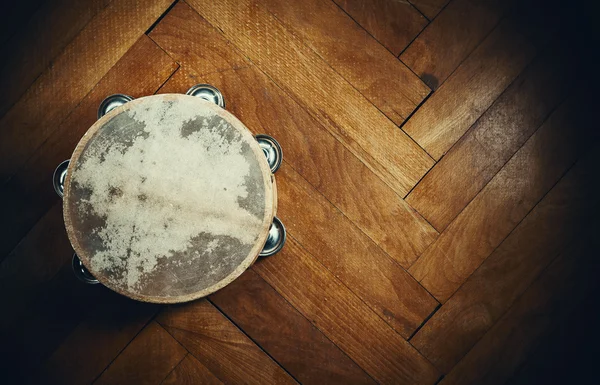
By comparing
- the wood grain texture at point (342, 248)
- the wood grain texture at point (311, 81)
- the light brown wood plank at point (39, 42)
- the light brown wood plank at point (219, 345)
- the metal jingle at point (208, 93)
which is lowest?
the light brown wood plank at point (219, 345)

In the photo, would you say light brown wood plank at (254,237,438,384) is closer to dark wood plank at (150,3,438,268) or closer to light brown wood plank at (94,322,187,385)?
dark wood plank at (150,3,438,268)

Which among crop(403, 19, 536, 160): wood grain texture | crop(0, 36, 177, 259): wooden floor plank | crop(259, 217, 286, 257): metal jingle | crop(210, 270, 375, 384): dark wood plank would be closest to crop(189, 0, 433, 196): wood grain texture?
crop(403, 19, 536, 160): wood grain texture

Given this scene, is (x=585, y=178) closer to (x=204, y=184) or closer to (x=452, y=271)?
(x=452, y=271)

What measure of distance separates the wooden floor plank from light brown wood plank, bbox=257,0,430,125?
0.39 m

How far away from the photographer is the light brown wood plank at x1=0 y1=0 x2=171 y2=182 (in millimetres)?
1103

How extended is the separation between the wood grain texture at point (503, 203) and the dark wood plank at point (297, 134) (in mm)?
101

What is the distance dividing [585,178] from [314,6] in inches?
39.1

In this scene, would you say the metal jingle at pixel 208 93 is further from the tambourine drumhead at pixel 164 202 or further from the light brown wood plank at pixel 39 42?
the light brown wood plank at pixel 39 42

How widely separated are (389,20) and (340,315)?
0.92 metres

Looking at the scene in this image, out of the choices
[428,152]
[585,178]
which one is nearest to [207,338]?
[428,152]

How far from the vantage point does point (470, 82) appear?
1.15 m

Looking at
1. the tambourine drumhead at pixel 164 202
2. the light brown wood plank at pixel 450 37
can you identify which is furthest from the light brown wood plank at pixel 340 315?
the light brown wood plank at pixel 450 37

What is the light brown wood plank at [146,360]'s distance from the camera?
109cm

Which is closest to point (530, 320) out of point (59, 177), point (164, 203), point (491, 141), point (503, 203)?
point (503, 203)
